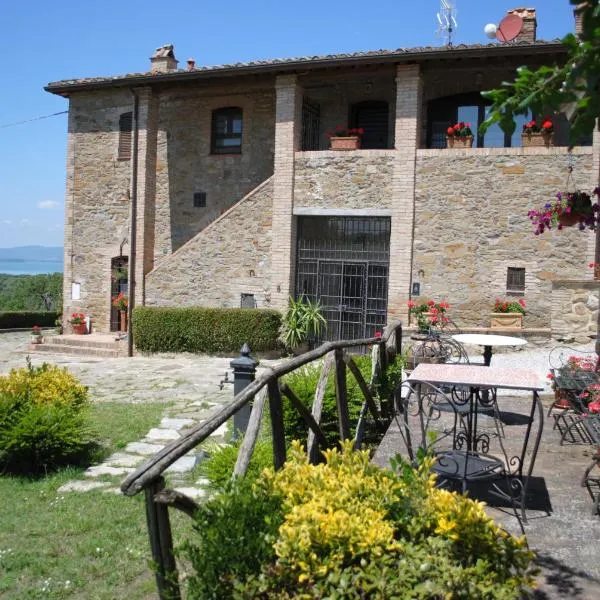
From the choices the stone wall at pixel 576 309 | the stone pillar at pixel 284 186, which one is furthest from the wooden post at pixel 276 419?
the stone pillar at pixel 284 186

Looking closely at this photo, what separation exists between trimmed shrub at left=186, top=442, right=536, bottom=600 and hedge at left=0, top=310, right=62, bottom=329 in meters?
22.3

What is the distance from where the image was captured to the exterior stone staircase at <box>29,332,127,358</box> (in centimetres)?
1677

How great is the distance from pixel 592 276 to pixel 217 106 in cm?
1011

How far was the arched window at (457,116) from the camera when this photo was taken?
1564cm

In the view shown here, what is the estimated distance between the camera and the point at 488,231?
45.7 feet

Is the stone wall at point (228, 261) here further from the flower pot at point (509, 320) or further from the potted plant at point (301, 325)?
the flower pot at point (509, 320)

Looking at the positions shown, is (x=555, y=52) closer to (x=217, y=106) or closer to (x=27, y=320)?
(x=217, y=106)

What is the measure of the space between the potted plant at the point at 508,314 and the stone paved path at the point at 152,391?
4.91 metres

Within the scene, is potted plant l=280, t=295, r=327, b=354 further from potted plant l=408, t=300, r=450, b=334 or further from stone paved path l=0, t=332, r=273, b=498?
potted plant l=408, t=300, r=450, b=334

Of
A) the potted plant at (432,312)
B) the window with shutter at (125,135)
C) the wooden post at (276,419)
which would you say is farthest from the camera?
the window with shutter at (125,135)

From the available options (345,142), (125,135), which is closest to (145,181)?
(125,135)

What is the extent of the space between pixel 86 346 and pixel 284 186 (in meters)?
6.63

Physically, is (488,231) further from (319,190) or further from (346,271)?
(319,190)

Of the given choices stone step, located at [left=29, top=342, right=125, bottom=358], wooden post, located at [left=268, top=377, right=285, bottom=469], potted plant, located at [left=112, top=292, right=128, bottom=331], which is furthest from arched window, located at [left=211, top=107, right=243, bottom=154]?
wooden post, located at [left=268, top=377, right=285, bottom=469]
